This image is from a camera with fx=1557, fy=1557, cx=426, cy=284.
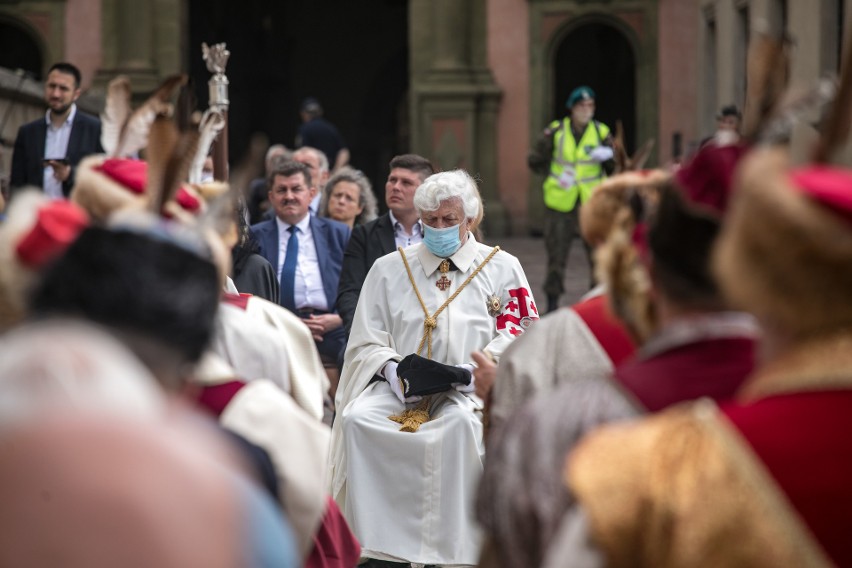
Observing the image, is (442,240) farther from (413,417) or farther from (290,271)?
(290,271)

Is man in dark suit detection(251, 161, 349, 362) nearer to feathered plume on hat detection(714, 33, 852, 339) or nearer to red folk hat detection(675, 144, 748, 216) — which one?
red folk hat detection(675, 144, 748, 216)

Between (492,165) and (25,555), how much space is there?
22037 millimetres

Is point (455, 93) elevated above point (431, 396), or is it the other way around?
point (455, 93)

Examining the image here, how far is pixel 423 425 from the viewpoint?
644cm

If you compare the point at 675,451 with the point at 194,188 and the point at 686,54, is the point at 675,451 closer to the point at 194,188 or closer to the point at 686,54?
the point at 194,188

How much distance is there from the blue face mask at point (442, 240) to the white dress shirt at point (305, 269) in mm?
1648

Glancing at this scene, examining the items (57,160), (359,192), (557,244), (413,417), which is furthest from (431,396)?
(557,244)

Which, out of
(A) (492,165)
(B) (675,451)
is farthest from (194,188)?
(A) (492,165)

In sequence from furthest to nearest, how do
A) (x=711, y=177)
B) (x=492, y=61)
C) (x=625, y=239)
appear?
(x=492, y=61), (x=625, y=239), (x=711, y=177)

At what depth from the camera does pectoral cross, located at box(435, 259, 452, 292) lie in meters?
6.56

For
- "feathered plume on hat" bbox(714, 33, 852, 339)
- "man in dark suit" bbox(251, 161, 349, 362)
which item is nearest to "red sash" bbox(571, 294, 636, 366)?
"feathered plume on hat" bbox(714, 33, 852, 339)

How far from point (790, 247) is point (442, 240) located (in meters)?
4.46

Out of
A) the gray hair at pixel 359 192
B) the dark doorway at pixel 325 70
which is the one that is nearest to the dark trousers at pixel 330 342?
the gray hair at pixel 359 192

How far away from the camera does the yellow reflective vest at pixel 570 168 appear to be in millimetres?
13805
